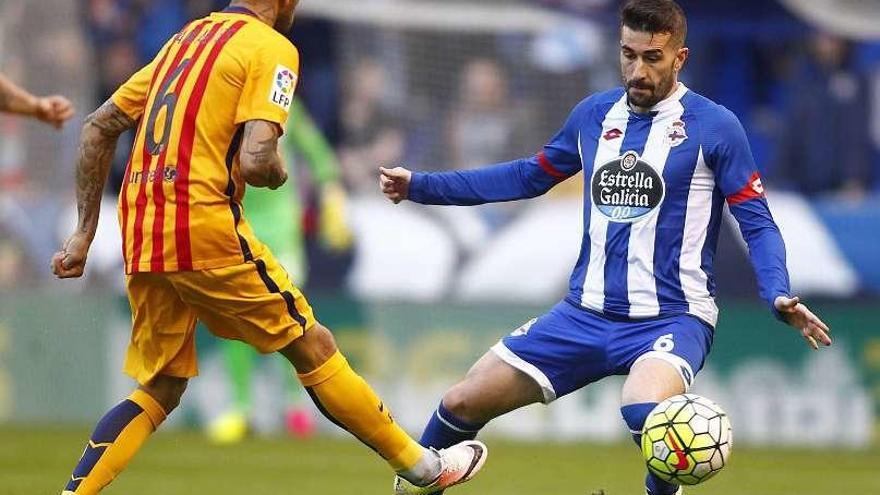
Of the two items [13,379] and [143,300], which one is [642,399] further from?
[13,379]

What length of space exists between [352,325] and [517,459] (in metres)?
2.51

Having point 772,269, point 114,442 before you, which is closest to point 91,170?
point 114,442

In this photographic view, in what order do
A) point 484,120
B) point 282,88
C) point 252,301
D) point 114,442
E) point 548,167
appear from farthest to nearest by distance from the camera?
point 484,120
point 548,167
point 114,442
point 252,301
point 282,88

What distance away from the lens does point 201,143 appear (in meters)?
6.87

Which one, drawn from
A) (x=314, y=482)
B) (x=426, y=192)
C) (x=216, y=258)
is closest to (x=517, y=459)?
(x=314, y=482)

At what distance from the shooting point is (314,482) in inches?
397

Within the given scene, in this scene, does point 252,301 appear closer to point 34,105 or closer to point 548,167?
point 548,167

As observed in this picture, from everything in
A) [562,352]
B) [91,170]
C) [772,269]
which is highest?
[91,170]

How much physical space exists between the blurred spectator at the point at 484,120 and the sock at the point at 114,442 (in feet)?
25.4

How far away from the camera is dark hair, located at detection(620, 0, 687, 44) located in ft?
23.4

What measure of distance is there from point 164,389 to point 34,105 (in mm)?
2156

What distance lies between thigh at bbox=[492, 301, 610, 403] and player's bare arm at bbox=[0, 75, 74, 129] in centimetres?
269

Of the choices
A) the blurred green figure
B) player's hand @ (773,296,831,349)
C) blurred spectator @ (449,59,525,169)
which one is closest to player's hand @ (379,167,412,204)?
player's hand @ (773,296,831,349)

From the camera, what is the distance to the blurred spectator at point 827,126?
14.4 m
